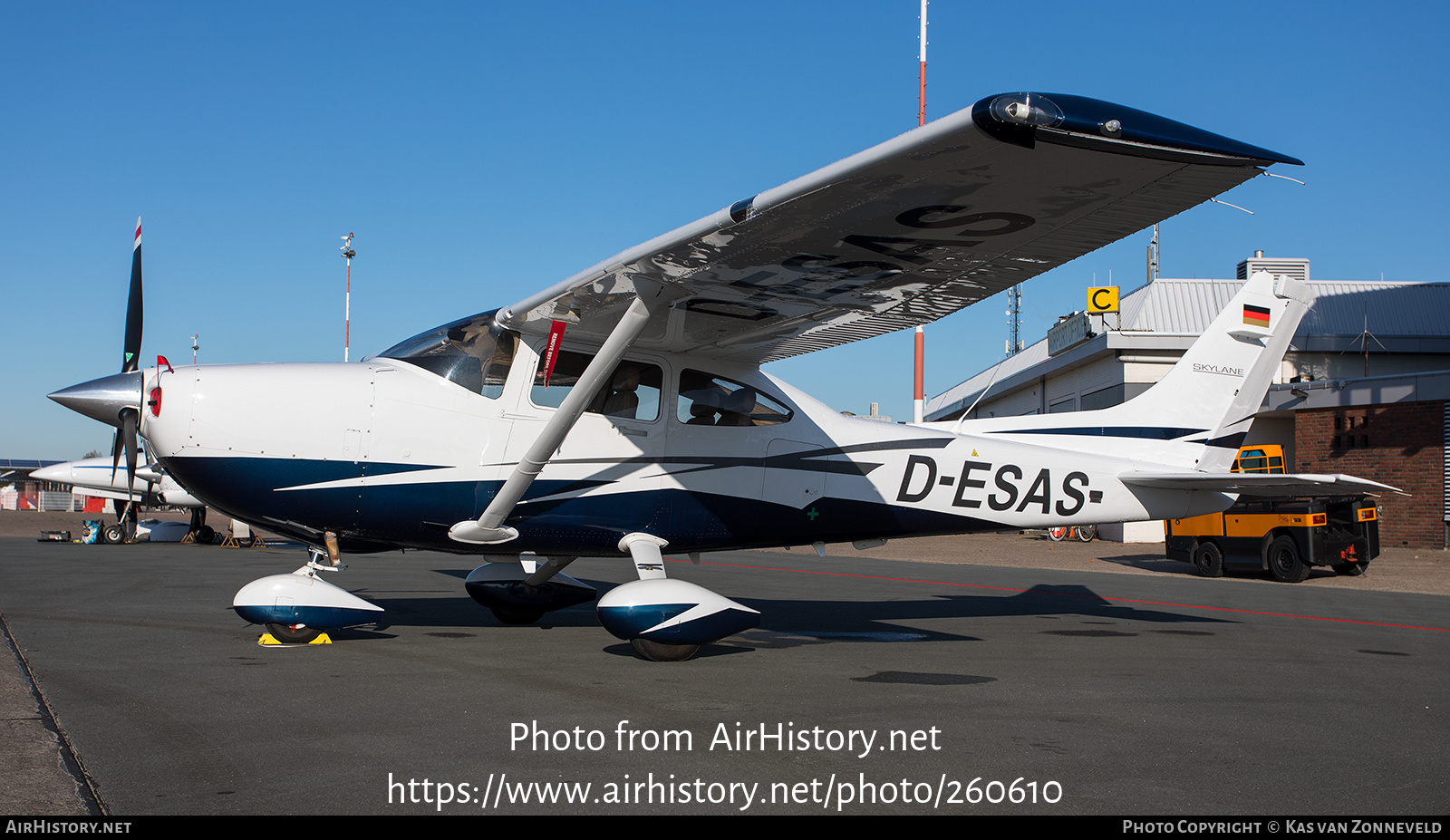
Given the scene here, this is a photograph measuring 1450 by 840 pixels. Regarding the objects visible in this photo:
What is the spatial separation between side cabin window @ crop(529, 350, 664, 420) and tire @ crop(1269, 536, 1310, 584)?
14883mm

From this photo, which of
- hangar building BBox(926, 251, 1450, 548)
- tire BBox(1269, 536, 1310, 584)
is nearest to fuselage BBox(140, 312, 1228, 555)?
tire BBox(1269, 536, 1310, 584)

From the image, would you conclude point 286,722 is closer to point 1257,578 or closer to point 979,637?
point 979,637

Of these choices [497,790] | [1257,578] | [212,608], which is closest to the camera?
[497,790]

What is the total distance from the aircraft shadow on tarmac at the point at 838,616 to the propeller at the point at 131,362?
215 centimetres

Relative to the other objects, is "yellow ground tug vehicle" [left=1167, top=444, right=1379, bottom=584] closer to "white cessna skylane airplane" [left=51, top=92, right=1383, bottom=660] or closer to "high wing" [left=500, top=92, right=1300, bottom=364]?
"white cessna skylane airplane" [left=51, top=92, right=1383, bottom=660]

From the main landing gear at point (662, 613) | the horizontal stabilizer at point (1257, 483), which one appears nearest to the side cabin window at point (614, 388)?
the main landing gear at point (662, 613)

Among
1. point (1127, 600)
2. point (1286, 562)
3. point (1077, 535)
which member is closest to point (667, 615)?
point (1127, 600)

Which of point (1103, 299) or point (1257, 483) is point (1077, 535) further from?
point (1257, 483)

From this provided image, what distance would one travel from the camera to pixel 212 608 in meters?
9.69

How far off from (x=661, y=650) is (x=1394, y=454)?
85.3ft

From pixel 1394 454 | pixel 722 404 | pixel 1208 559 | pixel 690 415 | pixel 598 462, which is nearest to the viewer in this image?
pixel 598 462

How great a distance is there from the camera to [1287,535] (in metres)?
17.9
